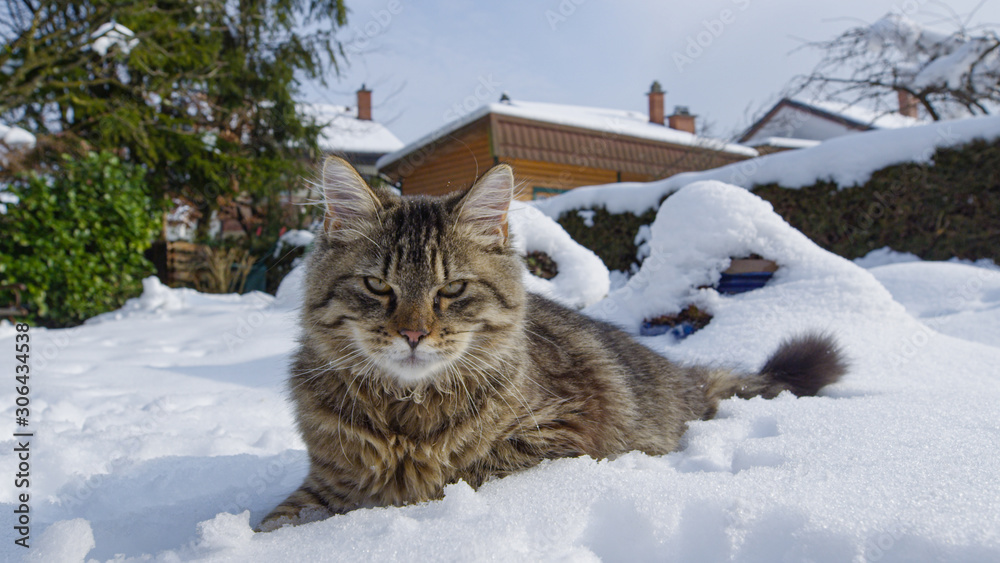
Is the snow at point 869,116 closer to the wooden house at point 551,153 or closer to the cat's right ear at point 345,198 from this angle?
the wooden house at point 551,153

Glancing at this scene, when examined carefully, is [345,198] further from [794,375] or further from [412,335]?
[794,375]

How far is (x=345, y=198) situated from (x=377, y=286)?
397 millimetres

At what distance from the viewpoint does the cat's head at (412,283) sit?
1551mm

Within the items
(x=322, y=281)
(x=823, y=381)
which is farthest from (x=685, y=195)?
(x=322, y=281)

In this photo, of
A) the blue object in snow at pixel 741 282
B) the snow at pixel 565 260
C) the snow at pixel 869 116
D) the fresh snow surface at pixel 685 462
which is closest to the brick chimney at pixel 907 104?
the snow at pixel 869 116

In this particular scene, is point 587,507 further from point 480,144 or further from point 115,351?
point 480,144

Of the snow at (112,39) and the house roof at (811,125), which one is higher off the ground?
the house roof at (811,125)

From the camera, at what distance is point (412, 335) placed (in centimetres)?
150

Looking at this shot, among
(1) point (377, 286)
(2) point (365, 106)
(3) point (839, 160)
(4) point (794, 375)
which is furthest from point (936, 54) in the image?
(2) point (365, 106)

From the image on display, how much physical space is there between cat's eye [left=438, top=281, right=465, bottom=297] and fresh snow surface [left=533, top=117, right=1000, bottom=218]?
6391 millimetres

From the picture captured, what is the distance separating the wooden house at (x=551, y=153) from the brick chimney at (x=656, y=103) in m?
4.97

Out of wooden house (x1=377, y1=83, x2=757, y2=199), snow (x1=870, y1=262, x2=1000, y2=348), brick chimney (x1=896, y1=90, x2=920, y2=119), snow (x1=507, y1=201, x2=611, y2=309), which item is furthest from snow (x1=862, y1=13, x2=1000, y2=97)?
snow (x1=507, y1=201, x2=611, y2=309)

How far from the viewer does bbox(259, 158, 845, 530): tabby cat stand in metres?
1.60

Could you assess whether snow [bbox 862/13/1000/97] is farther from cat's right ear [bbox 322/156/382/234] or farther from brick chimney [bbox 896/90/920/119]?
cat's right ear [bbox 322/156/382/234]
